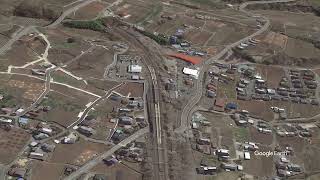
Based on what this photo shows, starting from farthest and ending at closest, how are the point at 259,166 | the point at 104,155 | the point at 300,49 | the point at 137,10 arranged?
the point at 137,10 → the point at 300,49 → the point at 259,166 → the point at 104,155

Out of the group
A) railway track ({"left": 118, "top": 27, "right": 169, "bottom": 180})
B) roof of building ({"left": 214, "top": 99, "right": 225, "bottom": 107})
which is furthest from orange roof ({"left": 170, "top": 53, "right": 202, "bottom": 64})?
roof of building ({"left": 214, "top": 99, "right": 225, "bottom": 107})

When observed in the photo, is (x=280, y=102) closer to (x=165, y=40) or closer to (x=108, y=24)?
(x=165, y=40)

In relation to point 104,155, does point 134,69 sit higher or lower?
higher

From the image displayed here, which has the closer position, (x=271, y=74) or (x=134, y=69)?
(x=134, y=69)

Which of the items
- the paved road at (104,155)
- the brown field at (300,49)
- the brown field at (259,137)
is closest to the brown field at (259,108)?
the brown field at (259,137)

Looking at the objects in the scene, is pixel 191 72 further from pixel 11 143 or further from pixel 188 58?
pixel 11 143

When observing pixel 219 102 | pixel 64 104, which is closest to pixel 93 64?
pixel 64 104

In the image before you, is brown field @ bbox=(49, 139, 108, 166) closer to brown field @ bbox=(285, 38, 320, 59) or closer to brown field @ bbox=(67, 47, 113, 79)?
brown field @ bbox=(67, 47, 113, 79)
